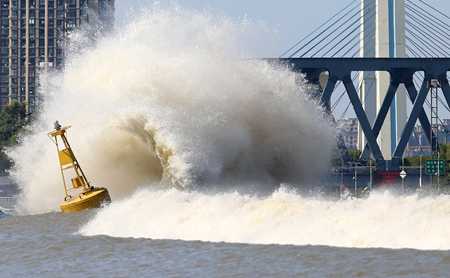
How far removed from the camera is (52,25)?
147250 millimetres

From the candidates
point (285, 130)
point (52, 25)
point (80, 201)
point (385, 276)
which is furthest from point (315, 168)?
point (52, 25)

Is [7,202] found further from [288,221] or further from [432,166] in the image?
[288,221]

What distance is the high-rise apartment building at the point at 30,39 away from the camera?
146m

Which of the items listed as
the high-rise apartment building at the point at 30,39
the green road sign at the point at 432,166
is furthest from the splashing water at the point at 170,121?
the high-rise apartment building at the point at 30,39

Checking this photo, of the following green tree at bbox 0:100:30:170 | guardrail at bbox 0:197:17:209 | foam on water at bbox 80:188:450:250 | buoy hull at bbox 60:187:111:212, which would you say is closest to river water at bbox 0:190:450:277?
foam on water at bbox 80:188:450:250

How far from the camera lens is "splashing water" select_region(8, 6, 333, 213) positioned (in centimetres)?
2716

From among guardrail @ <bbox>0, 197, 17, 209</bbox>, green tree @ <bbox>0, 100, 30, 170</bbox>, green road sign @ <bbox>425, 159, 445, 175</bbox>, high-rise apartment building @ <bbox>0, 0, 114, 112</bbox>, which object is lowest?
guardrail @ <bbox>0, 197, 17, 209</bbox>

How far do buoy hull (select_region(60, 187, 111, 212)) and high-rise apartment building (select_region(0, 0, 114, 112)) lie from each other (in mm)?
125925

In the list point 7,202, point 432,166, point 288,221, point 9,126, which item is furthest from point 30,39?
point 288,221

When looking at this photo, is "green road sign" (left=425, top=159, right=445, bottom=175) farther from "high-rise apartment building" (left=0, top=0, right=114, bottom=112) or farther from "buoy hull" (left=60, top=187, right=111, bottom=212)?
"high-rise apartment building" (left=0, top=0, right=114, bottom=112)

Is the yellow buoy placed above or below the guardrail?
above

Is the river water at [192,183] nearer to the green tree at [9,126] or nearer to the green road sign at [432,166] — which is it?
Answer: the green road sign at [432,166]

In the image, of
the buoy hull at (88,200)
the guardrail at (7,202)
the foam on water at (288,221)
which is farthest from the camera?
the guardrail at (7,202)

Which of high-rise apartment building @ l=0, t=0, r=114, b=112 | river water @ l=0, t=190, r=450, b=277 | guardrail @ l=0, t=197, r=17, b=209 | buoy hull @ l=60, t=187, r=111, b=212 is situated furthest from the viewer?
high-rise apartment building @ l=0, t=0, r=114, b=112
